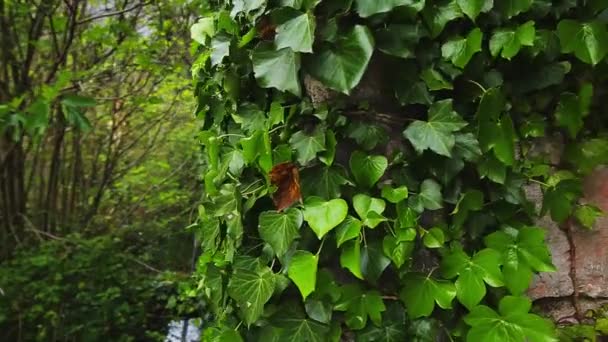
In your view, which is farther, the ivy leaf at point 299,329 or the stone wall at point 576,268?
the stone wall at point 576,268

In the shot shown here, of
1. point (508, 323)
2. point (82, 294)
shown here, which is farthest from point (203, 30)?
point (82, 294)

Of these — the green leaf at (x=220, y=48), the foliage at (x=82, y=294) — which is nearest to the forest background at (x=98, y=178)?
the foliage at (x=82, y=294)

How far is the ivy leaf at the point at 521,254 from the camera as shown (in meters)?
0.99

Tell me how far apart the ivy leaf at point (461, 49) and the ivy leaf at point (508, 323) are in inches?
18.7

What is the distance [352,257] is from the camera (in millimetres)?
960

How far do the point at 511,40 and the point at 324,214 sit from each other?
0.51m

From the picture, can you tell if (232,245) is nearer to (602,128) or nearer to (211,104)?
(211,104)

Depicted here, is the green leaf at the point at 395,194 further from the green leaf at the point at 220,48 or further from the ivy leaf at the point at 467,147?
the green leaf at the point at 220,48

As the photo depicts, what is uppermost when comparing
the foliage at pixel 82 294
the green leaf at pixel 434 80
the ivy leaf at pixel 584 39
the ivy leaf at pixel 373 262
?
the ivy leaf at pixel 584 39

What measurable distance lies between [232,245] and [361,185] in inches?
12.4

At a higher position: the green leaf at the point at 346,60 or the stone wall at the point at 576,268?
the green leaf at the point at 346,60

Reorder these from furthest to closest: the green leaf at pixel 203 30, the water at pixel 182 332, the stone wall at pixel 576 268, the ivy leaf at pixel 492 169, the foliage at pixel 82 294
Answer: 1. the water at pixel 182 332
2. the foliage at pixel 82 294
3. the green leaf at pixel 203 30
4. the stone wall at pixel 576 268
5. the ivy leaf at pixel 492 169

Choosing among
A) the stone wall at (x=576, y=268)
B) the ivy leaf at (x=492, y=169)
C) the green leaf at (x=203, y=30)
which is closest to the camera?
the ivy leaf at (x=492, y=169)

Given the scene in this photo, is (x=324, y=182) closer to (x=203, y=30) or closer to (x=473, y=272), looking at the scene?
(x=473, y=272)
